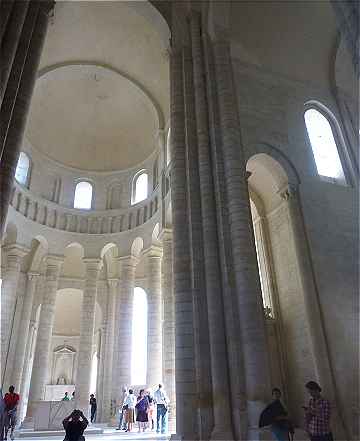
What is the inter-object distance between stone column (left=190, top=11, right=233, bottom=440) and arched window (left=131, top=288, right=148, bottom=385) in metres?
13.7

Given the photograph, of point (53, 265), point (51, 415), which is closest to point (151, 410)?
point (51, 415)

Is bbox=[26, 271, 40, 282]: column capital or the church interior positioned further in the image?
bbox=[26, 271, 40, 282]: column capital

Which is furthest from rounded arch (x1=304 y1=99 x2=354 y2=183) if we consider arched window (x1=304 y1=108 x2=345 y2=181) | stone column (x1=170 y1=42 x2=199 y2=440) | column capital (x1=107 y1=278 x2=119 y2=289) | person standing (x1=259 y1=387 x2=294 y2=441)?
column capital (x1=107 y1=278 x2=119 y2=289)

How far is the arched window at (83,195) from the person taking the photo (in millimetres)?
21891

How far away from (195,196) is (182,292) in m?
2.56

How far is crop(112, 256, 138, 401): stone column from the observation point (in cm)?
1739

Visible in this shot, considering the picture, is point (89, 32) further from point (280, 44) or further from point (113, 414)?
point (113, 414)

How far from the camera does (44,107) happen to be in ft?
67.6

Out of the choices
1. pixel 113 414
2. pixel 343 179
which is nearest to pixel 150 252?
pixel 113 414

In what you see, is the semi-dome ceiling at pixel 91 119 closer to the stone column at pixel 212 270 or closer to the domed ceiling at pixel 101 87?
the domed ceiling at pixel 101 87

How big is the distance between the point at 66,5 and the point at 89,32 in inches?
66.7

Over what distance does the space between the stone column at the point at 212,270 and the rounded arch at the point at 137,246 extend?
9819 millimetres

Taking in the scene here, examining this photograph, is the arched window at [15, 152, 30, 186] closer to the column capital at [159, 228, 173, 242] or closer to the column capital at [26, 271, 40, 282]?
the column capital at [26, 271, 40, 282]

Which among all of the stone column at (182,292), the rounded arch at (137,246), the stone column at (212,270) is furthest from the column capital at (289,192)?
the rounded arch at (137,246)
